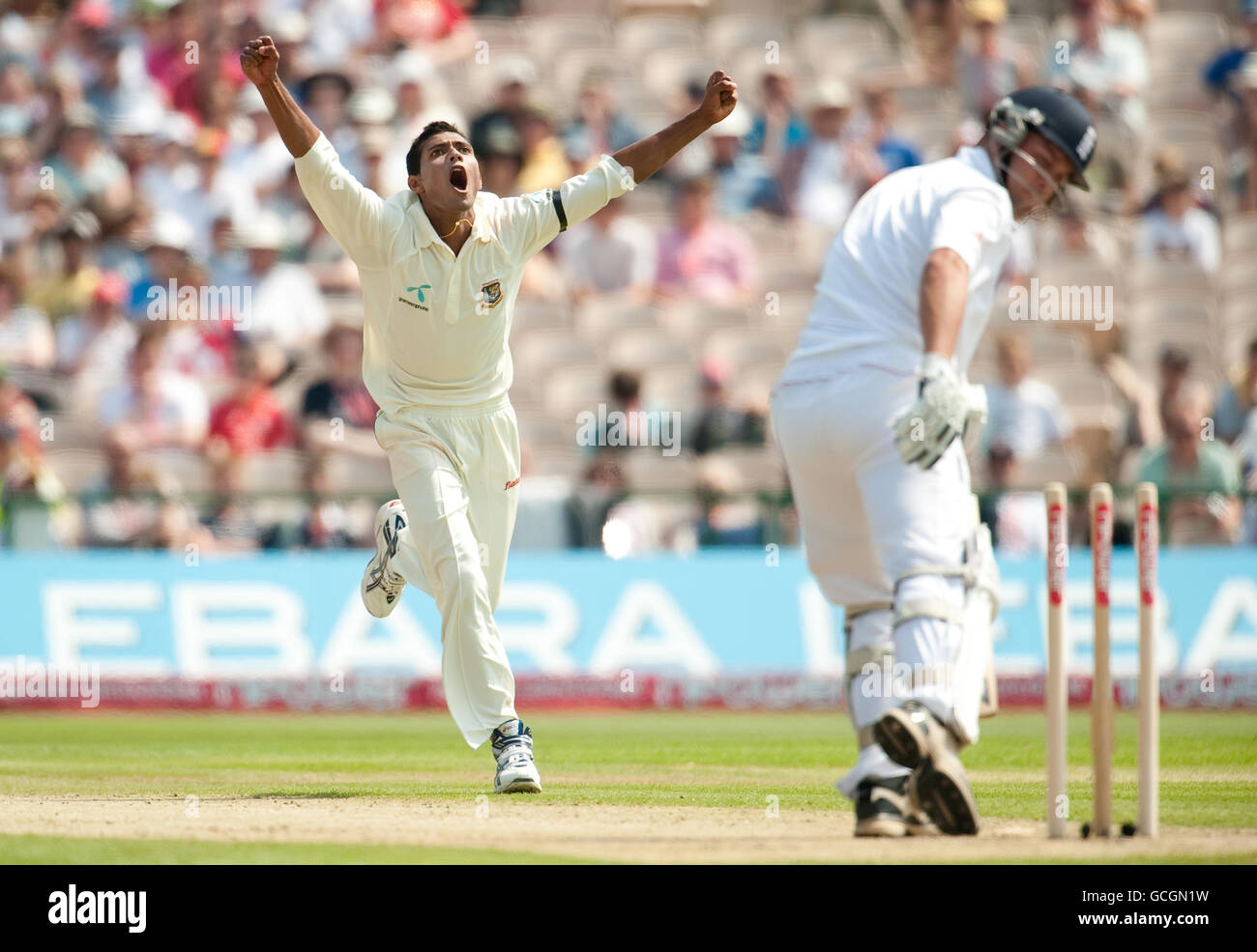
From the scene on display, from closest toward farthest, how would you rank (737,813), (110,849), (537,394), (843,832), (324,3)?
(110,849) < (843,832) < (737,813) < (537,394) < (324,3)

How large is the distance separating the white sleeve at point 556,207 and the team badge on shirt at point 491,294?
16 cm

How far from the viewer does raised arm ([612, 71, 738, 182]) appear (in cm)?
715

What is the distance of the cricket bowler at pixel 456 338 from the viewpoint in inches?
282

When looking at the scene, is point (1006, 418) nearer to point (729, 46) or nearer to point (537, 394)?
point (537, 394)

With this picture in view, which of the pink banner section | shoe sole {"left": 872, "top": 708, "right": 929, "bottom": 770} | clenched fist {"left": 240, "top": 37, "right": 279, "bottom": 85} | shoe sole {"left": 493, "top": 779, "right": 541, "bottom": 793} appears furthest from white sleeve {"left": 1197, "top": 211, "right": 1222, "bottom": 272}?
Result: shoe sole {"left": 872, "top": 708, "right": 929, "bottom": 770}

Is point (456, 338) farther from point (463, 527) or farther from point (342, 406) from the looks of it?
point (342, 406)

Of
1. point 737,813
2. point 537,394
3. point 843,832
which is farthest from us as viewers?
point 537,394

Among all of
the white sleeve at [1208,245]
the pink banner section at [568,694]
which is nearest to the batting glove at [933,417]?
the pink banner section at [568,694]

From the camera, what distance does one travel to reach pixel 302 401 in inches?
543

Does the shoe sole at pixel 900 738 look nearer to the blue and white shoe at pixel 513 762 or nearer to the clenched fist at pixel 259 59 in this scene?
the blue and white shoe at pixel 513 762

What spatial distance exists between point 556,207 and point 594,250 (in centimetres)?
834

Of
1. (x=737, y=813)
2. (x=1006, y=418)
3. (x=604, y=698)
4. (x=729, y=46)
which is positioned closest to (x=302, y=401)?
(x=604, y=698)

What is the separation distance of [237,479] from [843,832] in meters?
8.20
